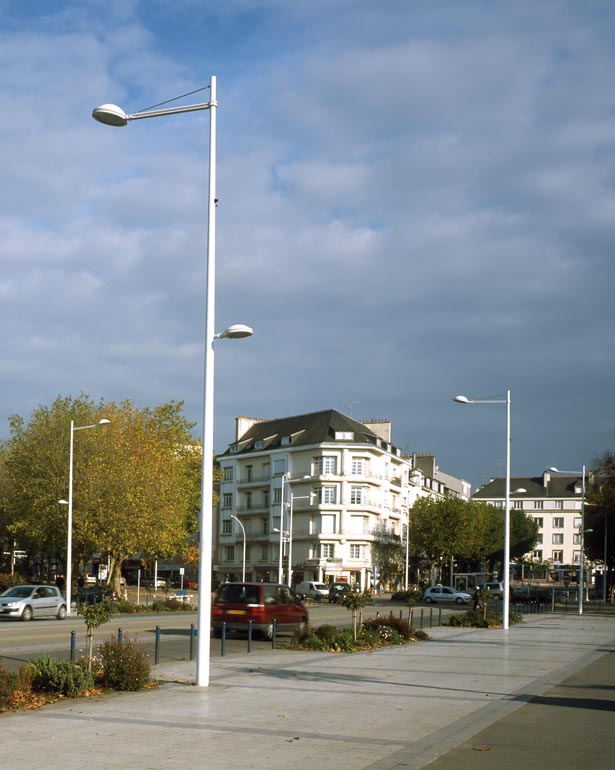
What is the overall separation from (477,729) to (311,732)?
199cm

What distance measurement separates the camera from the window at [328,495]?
90062mm

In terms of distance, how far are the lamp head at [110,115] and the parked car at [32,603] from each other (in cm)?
2772

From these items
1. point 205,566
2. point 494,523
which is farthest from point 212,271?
point 494,523

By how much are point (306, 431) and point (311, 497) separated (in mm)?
7683

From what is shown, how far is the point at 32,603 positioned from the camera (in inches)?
1527

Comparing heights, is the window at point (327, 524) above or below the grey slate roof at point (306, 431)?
below

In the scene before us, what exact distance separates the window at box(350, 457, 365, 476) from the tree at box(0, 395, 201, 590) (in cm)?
3201

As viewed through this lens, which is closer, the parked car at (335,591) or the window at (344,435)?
the parked car at (335,591)

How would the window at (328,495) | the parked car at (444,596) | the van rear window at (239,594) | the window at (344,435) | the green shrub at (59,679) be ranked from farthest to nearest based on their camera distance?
the window at (344,435)
the window at (328,495)
the parked car at (444,596)
the van rear window at (239,594)
the green shrub at (59,679)

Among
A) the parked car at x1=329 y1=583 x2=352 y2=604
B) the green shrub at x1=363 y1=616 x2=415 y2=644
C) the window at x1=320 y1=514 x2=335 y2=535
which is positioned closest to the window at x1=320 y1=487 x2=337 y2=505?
the window at x1=320 y1=514 x2=335 y2=535

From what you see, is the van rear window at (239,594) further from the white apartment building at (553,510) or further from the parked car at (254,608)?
the white apartment building at (553,510)

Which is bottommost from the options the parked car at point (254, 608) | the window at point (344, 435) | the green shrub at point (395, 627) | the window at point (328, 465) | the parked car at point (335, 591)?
the parked car at point (335, 591)

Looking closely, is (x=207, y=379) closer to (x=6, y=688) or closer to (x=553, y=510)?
(x=6, y=688)

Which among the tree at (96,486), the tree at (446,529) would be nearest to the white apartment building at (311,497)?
the tree at (446,529)
